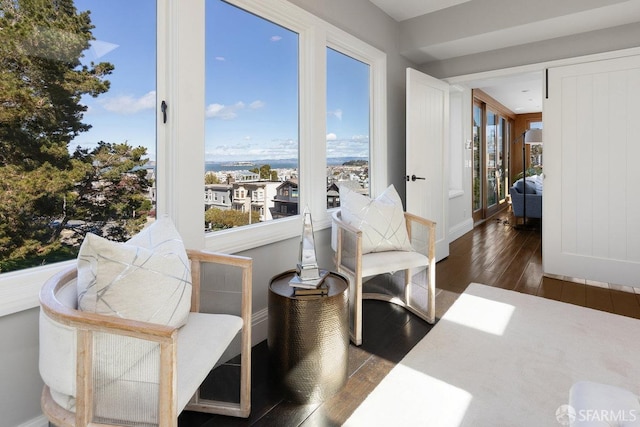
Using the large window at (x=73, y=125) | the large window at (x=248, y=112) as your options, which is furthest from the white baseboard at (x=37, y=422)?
the large window at (x=248, y=112)

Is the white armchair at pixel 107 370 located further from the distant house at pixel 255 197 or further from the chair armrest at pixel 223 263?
the distant house at pixel 255 197

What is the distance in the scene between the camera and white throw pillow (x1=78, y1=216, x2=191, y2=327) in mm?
1127

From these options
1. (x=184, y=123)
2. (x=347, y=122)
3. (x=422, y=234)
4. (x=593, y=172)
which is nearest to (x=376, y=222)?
(x=422, y=234)

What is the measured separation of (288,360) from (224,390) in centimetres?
34

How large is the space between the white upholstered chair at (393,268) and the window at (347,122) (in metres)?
0.62

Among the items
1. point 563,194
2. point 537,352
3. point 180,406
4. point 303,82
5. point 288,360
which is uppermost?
point 303,82

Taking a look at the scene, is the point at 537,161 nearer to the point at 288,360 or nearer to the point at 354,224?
the point at 354,224

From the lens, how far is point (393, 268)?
2355 mm

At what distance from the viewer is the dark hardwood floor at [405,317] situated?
161 centimetres

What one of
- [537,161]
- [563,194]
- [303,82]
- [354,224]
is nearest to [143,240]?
[354,224]

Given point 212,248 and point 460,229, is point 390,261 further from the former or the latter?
point 460,229

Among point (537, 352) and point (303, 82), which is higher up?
point (303, 82)

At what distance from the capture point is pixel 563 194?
354cm

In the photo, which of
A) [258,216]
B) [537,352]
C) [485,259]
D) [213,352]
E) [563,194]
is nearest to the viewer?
[213,352]
